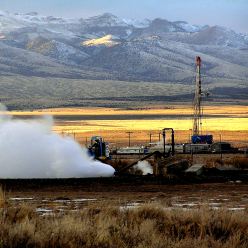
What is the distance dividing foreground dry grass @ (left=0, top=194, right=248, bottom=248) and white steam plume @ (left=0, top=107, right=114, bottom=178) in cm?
1657

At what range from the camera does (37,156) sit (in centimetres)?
3145

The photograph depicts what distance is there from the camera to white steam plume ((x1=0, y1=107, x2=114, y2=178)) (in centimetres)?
3134

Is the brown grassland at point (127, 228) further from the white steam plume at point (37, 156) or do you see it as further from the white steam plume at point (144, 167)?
the white steam plume at point (144, 167)

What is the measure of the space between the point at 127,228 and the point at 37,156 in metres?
19.2

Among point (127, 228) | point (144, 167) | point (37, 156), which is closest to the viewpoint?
point (127, 228)

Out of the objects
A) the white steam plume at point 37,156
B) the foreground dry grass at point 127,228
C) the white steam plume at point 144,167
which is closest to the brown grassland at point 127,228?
the foreground dry grass at point 127,228

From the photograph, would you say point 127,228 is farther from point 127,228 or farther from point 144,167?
point 144,167

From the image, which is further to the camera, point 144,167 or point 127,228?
point 144,167

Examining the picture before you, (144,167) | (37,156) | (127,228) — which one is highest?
(37,156)

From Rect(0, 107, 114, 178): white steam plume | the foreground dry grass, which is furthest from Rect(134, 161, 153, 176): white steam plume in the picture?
the foreground dry grass

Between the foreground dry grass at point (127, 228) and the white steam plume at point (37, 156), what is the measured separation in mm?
16571

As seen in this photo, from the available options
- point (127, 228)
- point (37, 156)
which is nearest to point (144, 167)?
point (37, 156)

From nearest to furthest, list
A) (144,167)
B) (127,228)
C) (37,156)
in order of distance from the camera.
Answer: (127,228) < (37,156) < (144,167)

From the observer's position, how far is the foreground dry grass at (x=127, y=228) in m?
11.6
